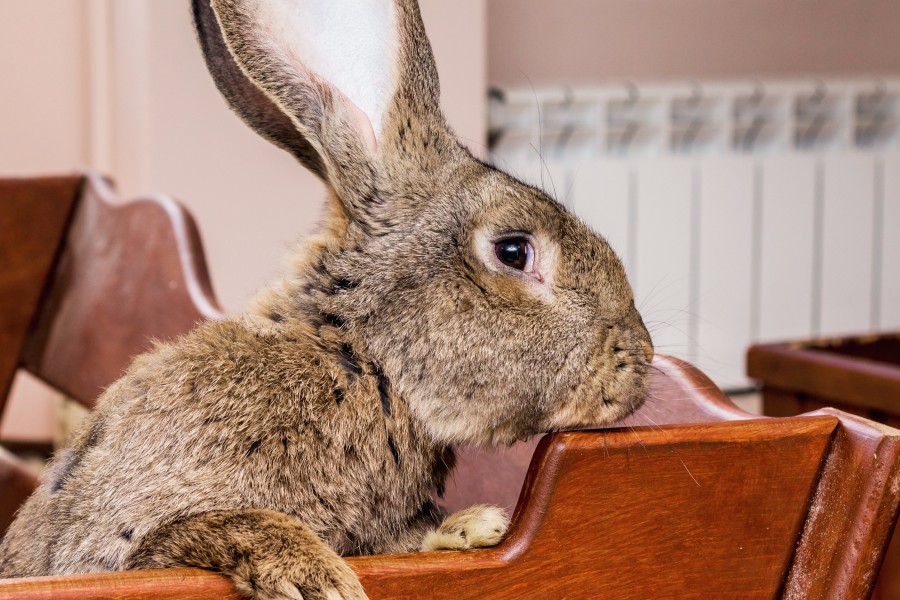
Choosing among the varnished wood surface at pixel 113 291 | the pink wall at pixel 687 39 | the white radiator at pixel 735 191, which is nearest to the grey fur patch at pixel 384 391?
the varnished wood surface at pixel 113 291

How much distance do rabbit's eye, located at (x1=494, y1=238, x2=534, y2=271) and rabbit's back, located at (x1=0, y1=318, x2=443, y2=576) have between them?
14 cm

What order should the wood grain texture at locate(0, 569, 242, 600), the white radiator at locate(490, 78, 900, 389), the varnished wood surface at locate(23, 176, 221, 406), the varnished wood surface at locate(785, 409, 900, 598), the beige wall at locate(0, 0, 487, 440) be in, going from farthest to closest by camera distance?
the white radiator at locate(490, 78, 900, 389)
the beige wall at locate(0, 0, 487, 440)
the varnished wood surface at locate(23, 176, 221, 406)
the varnished wood surface at locate(785, 409, 900, 598)
the wood grain texture at locate(0, 569, 242, 600)

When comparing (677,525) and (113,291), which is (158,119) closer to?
(113,291)

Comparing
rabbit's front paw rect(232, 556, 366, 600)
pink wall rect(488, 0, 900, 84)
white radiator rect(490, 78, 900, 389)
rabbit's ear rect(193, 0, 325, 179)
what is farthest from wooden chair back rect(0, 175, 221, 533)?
pink wall rect(488, 0, 900, 84)

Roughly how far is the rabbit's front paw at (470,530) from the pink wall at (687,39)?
2.24m

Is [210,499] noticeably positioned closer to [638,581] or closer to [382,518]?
[382,518]

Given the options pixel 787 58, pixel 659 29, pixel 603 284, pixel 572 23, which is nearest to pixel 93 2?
pixel 572 23

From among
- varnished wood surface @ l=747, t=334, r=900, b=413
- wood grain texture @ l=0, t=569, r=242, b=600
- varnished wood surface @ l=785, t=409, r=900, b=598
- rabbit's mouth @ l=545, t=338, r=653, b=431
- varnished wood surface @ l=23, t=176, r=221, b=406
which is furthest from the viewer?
varnished wood surface @ l=747, t=334, r=900, b=413

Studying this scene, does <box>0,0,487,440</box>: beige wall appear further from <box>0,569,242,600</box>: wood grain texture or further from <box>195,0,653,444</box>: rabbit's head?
<box>0,569,242,600</box>: wood grain texture

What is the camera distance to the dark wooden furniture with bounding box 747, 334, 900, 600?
158 cm

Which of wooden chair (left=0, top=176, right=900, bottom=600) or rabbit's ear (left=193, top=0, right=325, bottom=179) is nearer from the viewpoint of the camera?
wooden chair (left=0, top=176, right=900, bottom=600)

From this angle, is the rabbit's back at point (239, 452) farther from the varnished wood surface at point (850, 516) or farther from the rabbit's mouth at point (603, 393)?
the varnished wood surface at point (850, 516)

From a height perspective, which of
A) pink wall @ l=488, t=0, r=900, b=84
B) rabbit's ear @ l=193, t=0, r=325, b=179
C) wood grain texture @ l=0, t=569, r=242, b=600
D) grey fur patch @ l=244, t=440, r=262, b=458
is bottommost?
wood grain texture @ l=0, t=569, r=242, b=600

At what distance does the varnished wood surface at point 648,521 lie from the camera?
686 mm
